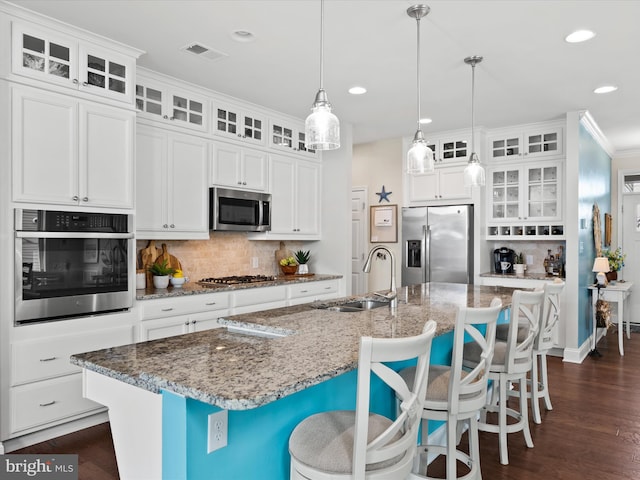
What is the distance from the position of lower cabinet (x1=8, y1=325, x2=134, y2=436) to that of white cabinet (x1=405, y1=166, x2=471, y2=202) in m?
4.16

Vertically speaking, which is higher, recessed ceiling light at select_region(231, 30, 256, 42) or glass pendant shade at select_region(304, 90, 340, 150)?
recessed ceiling light at select_region(231, 30, 256, 42)

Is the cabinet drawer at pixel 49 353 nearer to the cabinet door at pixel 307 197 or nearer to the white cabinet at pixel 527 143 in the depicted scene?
the cabinet door at pixel 307 197

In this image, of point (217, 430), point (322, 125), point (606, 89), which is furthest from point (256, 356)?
point (606, 89)

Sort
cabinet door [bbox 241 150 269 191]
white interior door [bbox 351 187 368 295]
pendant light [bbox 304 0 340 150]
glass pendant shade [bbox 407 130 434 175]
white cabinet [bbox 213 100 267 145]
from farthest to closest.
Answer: white interior door [bbox 351 187 368 295], cabinet door [bbox 241 150 269 191], white cabinet [bbox 213 100 267 145], glass pendant shade [bbox 407 130 434 175], pendant light [bbox 304 0 340 150]

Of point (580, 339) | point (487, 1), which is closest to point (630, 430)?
point (580, 339)

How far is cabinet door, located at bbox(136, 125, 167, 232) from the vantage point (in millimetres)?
3715

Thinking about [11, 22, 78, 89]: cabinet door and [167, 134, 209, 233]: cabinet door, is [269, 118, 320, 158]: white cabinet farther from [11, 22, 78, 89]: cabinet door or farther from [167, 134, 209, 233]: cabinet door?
[11, 22, 78, 89]: cabinet door

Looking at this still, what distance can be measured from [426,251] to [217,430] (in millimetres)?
4735

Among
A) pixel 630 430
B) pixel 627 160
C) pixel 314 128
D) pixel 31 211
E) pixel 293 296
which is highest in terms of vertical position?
pixel 627 160

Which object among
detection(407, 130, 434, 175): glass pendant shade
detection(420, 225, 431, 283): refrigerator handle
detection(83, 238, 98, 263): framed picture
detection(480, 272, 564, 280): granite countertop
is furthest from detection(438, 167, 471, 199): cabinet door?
detection(83, 238, 98, 263): framed picture

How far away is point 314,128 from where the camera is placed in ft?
7.11

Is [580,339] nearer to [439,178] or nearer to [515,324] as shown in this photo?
[439,178]

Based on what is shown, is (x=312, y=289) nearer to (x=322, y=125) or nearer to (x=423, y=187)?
(x=423, y=187)

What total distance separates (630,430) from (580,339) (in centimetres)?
203
